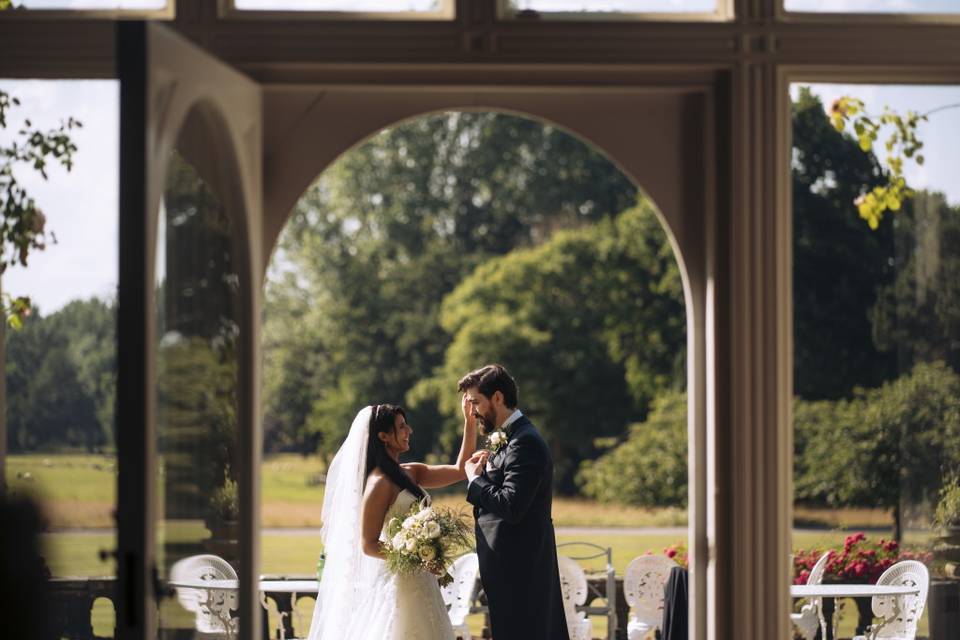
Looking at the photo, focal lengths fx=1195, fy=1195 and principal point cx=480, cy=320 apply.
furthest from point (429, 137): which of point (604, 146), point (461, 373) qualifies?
point (604, 146)

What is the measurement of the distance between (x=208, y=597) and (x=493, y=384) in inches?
88.1

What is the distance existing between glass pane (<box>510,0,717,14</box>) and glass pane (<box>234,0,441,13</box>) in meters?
0.31

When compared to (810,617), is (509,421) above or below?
above

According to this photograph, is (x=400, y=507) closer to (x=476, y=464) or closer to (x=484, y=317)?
(x=476, y=464)

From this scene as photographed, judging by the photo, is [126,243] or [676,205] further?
[676,205]

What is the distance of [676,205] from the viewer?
13.5ft

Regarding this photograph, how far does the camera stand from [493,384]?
556cm

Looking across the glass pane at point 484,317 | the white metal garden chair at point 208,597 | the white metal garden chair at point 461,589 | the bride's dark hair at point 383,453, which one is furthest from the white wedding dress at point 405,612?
the glass pane at point 484,317

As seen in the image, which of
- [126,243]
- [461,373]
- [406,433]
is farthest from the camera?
[461,373]

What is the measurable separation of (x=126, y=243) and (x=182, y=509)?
83 cm

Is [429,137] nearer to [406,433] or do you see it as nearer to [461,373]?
[461,373]

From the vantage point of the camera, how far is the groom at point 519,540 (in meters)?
5.17

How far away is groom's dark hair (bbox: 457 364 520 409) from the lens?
556 cm

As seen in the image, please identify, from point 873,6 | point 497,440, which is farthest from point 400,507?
point 873,6
